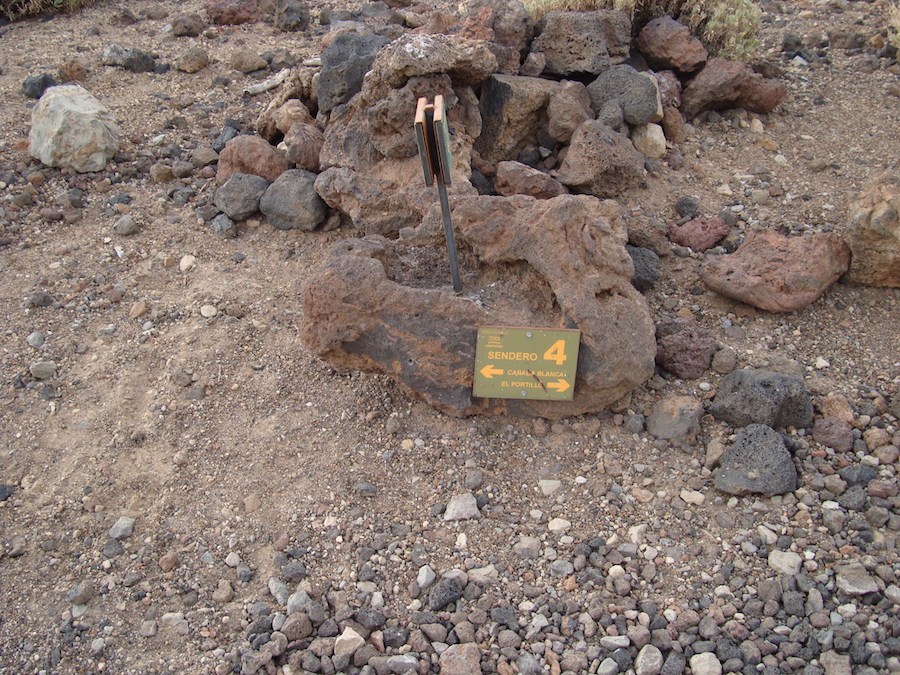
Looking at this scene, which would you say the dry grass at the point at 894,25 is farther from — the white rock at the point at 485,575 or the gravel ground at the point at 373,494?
the white rock at the point at 485,575

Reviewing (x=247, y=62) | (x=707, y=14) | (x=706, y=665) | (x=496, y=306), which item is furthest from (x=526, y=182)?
(x=247, y=62)

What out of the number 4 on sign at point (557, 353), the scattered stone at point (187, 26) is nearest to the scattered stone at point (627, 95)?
the number 4 on sign at point (557, 353)

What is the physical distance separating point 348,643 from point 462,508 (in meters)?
0.76

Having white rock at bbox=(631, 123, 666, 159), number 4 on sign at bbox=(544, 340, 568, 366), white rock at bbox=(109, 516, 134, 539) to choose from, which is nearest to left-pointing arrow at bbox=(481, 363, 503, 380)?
number 4 on sign at bbox=(544, 340, 568, 366)

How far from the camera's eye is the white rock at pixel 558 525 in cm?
344

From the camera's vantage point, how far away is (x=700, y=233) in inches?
191

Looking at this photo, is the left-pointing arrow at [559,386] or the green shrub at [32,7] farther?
the green shrub at [32,7]

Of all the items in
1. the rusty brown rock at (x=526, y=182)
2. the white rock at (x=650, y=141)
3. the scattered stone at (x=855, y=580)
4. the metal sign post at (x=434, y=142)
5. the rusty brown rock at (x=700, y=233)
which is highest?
the metal sign post at (x=434, y=142)

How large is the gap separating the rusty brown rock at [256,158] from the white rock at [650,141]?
2332 millimetres

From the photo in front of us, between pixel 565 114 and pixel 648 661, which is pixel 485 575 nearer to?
pixel 648 661

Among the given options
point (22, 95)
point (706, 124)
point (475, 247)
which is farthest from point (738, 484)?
point (22, 95)

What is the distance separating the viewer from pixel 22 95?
6586 mm

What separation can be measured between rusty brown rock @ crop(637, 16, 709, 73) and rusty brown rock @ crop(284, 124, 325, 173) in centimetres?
251

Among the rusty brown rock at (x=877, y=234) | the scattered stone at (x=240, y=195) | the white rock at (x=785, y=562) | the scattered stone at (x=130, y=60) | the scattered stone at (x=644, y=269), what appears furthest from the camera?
the scattered stone at (x=130, y=60)
